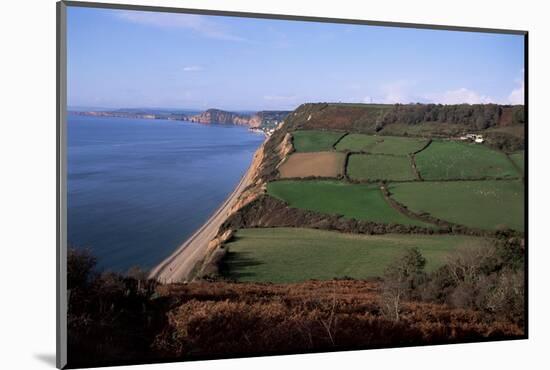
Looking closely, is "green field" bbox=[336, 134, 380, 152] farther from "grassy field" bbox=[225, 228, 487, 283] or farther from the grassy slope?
the grassy slope

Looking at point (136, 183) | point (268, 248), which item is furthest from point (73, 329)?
point (268, 248)

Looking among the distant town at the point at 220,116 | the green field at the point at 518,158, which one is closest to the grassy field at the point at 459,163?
the green field at the point at 518,158

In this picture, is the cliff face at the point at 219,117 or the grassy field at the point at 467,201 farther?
the grassy field at the point at 467,201

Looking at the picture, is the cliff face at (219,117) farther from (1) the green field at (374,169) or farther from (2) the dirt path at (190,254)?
(1) the green field at (374,169)

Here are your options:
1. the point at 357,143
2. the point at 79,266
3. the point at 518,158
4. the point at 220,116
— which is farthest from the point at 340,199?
the point at 79,266

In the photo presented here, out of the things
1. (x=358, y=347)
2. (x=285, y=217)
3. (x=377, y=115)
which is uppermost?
(x=377, y=115)

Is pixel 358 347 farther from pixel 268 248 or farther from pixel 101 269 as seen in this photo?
pixel 101 269

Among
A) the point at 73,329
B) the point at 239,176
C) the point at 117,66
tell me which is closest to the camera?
the point at 73,329
